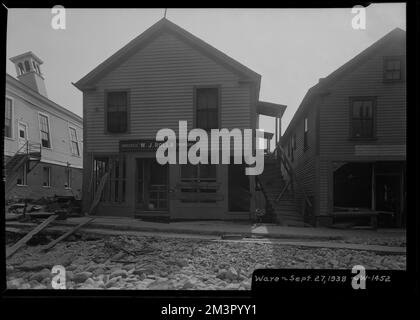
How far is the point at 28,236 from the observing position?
12.5 feet

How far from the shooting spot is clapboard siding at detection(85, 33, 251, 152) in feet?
13.6

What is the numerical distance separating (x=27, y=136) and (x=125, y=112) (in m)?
1.65

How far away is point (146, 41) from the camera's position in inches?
174

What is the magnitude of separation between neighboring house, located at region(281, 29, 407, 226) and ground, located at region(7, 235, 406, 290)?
3.46 feet

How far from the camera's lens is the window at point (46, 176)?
361 centimetres

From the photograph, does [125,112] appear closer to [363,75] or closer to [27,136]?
[27,136]

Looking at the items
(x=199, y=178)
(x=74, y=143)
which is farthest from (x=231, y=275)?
(x=74, y=143)

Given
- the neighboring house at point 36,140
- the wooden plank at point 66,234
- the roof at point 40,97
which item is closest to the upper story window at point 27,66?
the neighboring house at point 36,140

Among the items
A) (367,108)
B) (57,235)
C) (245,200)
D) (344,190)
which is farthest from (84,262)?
(367,108)

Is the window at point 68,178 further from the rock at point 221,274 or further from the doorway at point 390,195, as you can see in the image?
the doorway at point 390,195

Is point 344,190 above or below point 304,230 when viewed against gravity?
above

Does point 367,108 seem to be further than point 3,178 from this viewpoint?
Yes

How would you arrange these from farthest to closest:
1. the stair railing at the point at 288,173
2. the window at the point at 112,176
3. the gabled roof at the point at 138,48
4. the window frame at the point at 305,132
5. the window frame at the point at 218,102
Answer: the window frame at the point at 305,132 → the stair railing at the point at 288,173 → the window frame at the point at 218,102 → the window at the point at 112,176 → the gabled roof at the point at 138,48

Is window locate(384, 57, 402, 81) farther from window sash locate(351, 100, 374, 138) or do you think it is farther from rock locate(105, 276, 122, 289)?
rock locate(105, 276, 122, 289)
